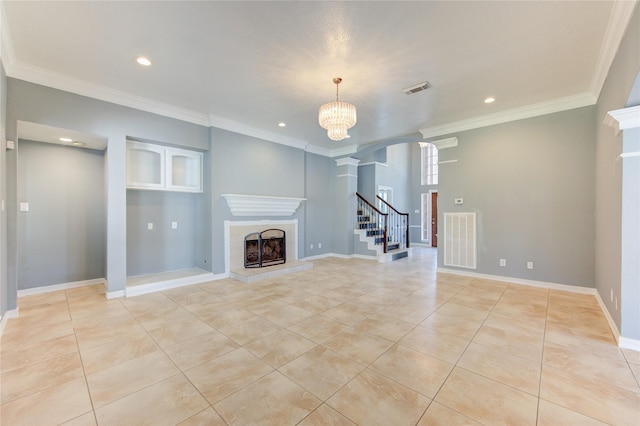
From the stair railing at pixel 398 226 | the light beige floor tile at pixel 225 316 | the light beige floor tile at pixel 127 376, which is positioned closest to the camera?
the light beige floor tile at pixel 127 376

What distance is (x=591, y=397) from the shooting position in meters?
1.82

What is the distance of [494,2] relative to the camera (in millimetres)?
2279

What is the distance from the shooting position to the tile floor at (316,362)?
169 centimetres

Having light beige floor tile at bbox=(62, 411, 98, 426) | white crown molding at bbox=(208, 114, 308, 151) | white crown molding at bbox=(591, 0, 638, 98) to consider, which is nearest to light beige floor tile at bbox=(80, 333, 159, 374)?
light beige floor tile at bbox=(62, 411, 98, 426)

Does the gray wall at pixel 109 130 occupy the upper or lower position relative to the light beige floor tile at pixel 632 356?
upper

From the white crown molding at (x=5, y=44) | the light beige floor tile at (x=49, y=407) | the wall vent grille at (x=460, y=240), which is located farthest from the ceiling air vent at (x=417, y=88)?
the light beige floor tile at (x=49, y=407)

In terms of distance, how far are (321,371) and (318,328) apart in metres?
0.78

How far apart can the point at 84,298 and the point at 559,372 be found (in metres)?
5.86

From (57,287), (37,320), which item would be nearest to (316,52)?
(37,320)

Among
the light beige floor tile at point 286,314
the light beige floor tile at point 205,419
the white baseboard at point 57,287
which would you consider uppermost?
the white baseboard at point 57,287

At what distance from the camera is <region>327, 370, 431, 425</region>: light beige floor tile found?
1.62 m

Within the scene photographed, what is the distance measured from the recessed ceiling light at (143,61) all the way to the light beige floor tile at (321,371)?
3.78 meters

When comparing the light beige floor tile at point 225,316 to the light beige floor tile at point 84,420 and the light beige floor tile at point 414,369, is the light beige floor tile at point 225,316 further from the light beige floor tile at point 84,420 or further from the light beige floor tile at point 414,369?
the light beige floor tile at point 414,369

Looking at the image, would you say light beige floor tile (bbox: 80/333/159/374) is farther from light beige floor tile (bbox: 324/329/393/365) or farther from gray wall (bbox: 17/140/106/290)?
gray wall (bbox: 17/140/106/290)
